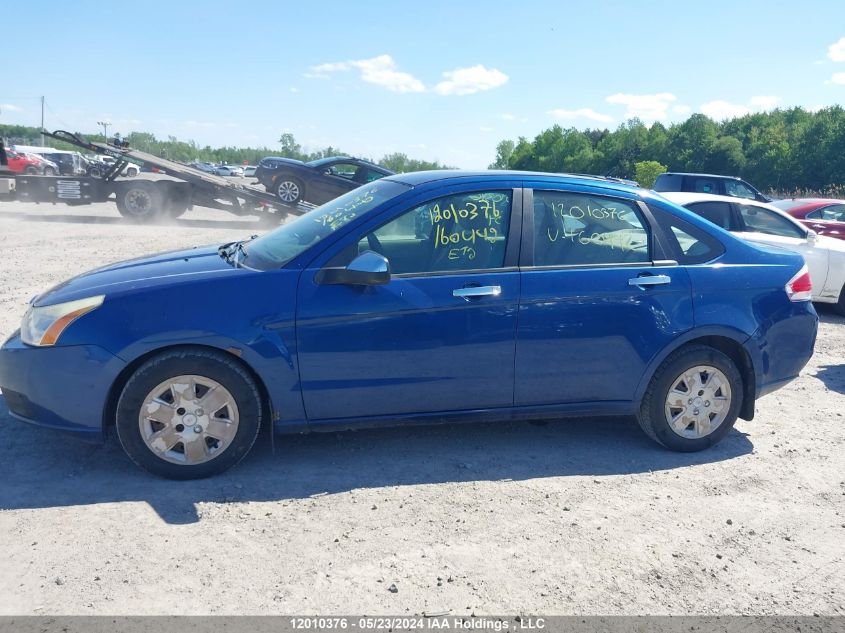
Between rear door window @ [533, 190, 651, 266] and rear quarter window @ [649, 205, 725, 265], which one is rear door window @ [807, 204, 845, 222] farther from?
rear door window @ [533, 190, 651, 266]

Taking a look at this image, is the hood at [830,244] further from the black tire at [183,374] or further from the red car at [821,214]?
the black tire at [183,374]

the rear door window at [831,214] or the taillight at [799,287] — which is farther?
the rear door window at [831,214]

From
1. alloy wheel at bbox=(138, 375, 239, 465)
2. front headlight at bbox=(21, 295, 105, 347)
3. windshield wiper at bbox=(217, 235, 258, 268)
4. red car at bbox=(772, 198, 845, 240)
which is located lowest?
alloy wheel at bbox=(138, 375, 239, 465)

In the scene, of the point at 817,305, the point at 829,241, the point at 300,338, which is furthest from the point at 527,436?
the point at 817,305

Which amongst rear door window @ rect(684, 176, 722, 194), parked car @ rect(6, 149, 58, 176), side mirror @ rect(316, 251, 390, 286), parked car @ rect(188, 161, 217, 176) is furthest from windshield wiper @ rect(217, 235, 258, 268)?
parked car @ rect(6, 149, 58, 176)

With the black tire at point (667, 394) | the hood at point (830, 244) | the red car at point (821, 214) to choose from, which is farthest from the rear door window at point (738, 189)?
the black tire at point (667, 394)

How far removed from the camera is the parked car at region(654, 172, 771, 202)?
17875mm

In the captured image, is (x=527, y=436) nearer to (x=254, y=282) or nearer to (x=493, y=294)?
(x=493, y=294)

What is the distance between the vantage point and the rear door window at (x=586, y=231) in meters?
4.49

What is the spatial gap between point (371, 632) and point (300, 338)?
1.68 m

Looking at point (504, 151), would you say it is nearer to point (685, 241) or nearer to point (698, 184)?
point (698, 184)

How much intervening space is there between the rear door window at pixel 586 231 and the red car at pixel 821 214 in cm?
880

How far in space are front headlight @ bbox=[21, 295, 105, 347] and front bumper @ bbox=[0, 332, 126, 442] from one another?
0.18 ft

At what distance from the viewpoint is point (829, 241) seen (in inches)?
370
